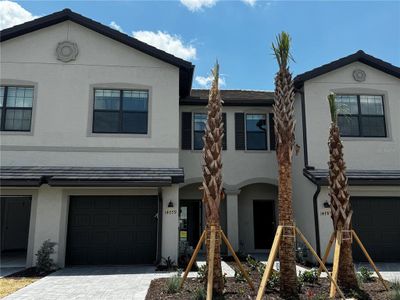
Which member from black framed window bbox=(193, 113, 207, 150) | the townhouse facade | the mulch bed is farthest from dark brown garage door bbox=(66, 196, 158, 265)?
black framed window bbox=(193, 113, 207, 150)

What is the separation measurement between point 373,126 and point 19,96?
14.1 meters

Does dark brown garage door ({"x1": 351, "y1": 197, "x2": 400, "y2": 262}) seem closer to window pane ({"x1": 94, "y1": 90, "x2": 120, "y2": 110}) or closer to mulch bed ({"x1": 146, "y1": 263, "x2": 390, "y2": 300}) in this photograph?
mulch bed ({"x1": 146, "y1": 263, "x2": 390, "y2": 300})

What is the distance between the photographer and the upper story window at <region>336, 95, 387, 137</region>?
14.4m

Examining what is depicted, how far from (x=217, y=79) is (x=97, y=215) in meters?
7.36

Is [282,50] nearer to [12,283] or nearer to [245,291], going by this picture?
[245,291]

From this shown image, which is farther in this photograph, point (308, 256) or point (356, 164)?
point (356, 164)

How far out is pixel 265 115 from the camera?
16312 mm

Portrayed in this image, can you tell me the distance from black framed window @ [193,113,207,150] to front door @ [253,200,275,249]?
12.8 ft

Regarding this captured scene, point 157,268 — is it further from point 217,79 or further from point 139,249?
point 217,79

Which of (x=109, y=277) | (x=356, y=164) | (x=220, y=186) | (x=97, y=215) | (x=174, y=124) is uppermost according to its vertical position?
Answer: (x=174, y=124)

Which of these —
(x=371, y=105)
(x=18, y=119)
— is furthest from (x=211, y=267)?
(x=371, y=105)

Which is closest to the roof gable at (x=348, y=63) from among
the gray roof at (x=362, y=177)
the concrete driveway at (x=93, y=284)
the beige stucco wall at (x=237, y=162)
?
the beige stucco wall at (x=237, y=162)

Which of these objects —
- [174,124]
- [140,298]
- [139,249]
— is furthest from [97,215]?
[140,298]

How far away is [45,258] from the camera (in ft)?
37.8
